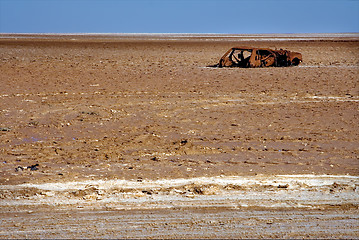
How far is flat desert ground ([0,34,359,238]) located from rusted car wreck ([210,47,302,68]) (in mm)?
5947

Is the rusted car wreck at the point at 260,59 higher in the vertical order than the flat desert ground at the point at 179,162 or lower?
higher

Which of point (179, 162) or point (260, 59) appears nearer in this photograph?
point (179, 162)

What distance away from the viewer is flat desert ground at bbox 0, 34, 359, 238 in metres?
4.92

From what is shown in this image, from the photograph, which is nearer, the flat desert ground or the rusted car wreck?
the flat desert ground

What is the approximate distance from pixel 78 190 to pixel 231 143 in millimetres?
3133

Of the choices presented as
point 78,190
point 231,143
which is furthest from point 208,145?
point 78,190

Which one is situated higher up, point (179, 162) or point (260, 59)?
point (260, 59)

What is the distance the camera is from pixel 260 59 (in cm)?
2044

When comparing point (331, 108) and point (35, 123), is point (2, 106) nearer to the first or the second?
point (35, 123)

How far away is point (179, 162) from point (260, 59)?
Result: 14.2 meters

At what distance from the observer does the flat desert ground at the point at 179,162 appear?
16.1ft

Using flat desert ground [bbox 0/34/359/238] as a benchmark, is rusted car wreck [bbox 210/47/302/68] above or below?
above

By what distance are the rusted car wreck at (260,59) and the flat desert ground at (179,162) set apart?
5947mm

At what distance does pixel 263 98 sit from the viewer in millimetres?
12594
